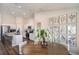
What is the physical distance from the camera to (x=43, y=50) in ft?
7.63

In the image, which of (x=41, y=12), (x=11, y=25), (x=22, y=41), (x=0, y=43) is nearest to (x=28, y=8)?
(x=41, y=12)

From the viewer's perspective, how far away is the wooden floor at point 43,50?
Result: 230 cm

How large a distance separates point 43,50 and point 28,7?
717 mm

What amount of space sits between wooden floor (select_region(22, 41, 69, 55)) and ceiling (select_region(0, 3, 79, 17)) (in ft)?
1.59

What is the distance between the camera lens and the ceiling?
7.49 ft

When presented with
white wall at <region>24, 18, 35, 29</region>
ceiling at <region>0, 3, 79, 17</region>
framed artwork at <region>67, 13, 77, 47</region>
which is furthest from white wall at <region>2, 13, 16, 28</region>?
framed artwork at <region>67, 13, 77, 47</region>

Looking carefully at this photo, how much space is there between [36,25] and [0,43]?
627 mm

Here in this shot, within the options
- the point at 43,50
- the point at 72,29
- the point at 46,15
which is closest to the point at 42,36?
the point at 43,50

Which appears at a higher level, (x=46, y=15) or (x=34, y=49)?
(x=46, y=15)

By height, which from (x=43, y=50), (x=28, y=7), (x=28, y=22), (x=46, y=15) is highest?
(x=28, y=7)

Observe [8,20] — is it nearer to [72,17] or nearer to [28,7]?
[28,7]

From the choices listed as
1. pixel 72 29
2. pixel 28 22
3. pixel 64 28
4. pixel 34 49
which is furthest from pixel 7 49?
pixel 72 29

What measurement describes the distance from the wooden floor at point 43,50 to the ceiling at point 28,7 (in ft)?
1.59

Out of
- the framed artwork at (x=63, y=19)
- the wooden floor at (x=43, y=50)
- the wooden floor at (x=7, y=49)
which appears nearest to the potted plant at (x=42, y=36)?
the wooden floor at (x=43, y=50)
